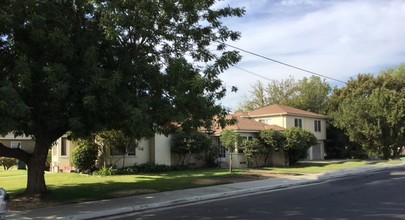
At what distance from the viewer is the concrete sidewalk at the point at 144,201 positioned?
1199 centimetres

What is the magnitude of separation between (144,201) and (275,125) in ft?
94.9

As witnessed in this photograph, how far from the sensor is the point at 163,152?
30656mm

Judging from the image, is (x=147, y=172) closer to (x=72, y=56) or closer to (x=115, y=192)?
(x=115, y=192)

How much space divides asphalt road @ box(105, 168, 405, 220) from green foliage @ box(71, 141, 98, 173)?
1428cm

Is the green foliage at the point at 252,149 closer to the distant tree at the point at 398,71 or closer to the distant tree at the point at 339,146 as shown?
the distant tree at the point at 339,146

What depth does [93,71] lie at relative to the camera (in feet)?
38.8

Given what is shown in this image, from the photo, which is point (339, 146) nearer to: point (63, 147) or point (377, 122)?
point (377, 122)

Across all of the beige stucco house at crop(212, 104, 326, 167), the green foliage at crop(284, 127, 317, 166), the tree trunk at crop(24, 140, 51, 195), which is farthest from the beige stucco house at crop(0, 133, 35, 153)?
the tree trunk at crop(24, 140, 51, 195)

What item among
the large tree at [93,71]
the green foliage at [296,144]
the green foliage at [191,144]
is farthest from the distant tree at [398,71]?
the large tree at [93,71]

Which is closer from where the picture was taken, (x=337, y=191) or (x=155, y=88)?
(x=155, y=88)

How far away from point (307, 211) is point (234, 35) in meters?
6.86

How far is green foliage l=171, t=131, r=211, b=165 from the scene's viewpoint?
30.5m

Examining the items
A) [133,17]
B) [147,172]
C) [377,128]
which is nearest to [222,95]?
[133,17]

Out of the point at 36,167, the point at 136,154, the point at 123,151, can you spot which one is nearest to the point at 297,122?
the point at 136,154
